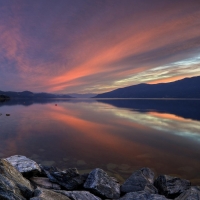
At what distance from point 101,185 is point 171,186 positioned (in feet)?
13.9

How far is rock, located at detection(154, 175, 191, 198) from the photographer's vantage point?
10016mm

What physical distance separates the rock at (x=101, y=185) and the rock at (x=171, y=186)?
8.91 ft

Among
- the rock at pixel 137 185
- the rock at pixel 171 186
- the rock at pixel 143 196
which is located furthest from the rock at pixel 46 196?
the rock at pixel 171 186

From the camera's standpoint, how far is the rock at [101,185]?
954cm

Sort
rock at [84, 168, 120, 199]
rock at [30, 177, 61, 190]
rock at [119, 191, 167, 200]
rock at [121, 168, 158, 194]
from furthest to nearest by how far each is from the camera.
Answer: rock at [121, 168, 158, 194]
rock at [30, 177, 61, 190]
rock at [84, 168, 120, 199]
rock at [119, 191, 167, 200]

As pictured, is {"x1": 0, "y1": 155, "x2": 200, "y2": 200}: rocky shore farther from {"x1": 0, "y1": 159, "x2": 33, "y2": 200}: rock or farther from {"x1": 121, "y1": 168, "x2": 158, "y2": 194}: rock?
{"x1": 0, "y1": 159, "x2": 33, "y2": 200}: rock

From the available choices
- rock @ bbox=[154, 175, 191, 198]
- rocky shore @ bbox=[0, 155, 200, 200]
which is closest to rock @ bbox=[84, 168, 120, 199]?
rocky shore @ bbox=[0, 155, 200, 200]

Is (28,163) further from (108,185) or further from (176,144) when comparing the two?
(176,144)

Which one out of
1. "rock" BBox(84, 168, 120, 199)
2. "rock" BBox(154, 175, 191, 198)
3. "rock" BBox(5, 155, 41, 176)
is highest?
"rock" BBox(5, 155, 41, 176)

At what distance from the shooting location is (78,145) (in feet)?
73.5

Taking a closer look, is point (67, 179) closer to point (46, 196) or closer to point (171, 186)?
point (46, 196)

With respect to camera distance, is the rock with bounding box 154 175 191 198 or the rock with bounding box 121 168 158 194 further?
the rock with bounding box 121 168 158 194

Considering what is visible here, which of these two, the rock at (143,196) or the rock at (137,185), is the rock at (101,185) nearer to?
the rock at (137,185)

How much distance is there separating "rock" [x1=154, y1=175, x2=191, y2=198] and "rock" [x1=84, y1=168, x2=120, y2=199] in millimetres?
2715
